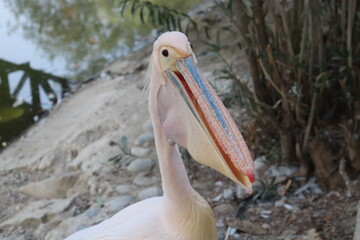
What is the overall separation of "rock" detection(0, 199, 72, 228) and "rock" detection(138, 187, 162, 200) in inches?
17.5

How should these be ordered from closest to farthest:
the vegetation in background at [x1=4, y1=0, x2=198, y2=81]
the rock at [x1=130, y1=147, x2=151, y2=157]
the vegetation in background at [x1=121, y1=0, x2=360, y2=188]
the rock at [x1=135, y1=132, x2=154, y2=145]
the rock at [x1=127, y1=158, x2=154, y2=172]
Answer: the vegetation in background at [x1=121, y1=0, x2=360, y2=188], the rock at [x1=127, y1=158, x2=154, y2=172], the rock at [x1=130, y1=147, x2=151, y2=157], the rock at [x1=135, y1=132, x2=154, y2=145], the vegetation in background at [x1=4, y1=0, x2=198, y2=81]

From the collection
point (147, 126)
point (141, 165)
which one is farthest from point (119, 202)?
point (147, 126)

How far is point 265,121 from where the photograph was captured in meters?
3.02

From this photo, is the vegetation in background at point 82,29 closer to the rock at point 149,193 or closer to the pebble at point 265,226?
the rock at point 149,193

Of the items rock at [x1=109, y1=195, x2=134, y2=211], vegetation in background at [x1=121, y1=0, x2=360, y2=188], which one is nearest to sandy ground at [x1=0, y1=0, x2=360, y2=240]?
rock at [x1=109, y1=195, x2=134, y2=211]

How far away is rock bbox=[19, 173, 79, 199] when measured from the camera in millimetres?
3281

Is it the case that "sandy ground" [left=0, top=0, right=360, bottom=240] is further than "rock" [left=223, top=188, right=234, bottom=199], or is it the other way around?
"rock" [left=223, top=188, right=234, bottom=199]

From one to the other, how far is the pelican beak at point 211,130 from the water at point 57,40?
10.7 ft

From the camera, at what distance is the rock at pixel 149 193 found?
293 cm

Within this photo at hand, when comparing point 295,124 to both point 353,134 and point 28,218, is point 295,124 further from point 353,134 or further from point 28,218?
point 28,218

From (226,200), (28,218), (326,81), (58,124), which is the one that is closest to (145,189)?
(226,200)

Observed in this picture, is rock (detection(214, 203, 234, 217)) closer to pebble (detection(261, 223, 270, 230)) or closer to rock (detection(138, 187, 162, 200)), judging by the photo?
pebble (detection(261, 223, 270, 230))

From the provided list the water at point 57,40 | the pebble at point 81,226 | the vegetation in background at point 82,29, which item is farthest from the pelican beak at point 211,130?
A: the vegetation in background at point 82,29

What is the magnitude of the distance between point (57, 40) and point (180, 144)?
15.9 feet
